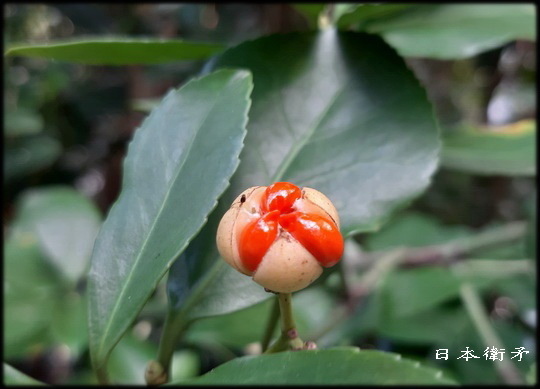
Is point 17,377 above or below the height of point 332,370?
below

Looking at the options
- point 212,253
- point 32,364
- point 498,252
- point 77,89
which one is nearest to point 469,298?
point 498,252

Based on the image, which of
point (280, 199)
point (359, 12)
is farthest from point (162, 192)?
point (359, 12)

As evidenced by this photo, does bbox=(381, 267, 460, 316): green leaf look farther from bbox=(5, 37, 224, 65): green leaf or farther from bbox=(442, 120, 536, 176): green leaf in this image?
bbox=(5, 37, 224, 65): green leaf

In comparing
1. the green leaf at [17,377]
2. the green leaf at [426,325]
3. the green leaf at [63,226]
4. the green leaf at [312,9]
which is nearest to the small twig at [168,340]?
the green leaf at [17,377]

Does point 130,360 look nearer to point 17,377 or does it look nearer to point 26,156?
point 17,377

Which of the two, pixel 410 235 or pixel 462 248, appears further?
pixel 410 235

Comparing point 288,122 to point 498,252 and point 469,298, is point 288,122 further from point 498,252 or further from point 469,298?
point 498,252
